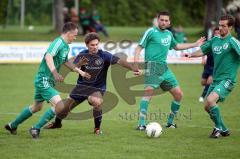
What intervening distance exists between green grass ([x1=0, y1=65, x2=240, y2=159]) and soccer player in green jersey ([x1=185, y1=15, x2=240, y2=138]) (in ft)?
1.55

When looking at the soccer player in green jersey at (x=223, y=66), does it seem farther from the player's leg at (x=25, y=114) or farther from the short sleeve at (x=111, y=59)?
the player's leg at (x=25, y=114)

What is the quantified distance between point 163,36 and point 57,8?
24369 millimetres

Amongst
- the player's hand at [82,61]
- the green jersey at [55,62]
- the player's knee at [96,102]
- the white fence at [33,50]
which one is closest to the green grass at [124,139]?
the player's knee at [96,102]

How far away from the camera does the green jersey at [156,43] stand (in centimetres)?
1168

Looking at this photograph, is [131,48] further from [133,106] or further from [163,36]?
[163,36]

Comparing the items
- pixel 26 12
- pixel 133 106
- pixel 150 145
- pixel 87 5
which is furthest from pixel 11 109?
pixel 87 5

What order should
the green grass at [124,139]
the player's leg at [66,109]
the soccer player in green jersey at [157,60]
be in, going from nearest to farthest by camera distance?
the green grass at [124,139] < the player's leg at [66,109] < the soccer player in green jersey at [157,60]

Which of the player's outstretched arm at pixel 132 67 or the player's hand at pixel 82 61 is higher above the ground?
the player's hand at pixel 82 61

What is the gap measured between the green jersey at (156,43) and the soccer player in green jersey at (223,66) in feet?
3.98

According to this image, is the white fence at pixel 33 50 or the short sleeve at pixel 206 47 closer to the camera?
the short sleeve at pixel 206 47

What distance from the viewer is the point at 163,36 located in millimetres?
11734

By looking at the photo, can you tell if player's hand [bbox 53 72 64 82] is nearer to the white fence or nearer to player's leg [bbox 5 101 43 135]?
player's leg [bbox 5 101 43 135]

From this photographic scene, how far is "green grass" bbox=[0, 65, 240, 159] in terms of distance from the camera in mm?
9188

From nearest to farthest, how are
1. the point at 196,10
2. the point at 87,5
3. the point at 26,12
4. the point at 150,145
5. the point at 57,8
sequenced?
1. the point at 150,145
2. the point at 57,8
3. the point at 26,12
4. the point at 87,5
5. the point at 196,10
